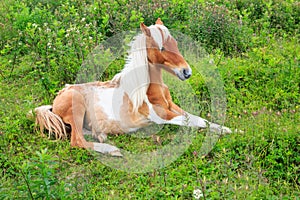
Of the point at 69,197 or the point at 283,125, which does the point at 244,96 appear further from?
the point at 69,197

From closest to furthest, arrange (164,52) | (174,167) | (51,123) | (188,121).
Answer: (174,167) < (164,52) < (188,121) < (51,123)

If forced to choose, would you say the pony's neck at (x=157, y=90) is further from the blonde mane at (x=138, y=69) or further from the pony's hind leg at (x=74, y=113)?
the pony's hind leg at (x=74, y=113)

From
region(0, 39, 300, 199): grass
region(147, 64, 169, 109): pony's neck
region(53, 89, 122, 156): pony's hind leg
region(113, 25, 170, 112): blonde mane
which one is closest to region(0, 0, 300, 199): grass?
region(0, 39, 300, 199): grass

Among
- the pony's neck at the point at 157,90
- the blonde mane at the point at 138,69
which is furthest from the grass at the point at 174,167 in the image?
the blonde mane at the point at 138,69

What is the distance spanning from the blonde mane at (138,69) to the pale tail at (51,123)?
805mm

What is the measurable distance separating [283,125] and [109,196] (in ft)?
6.62

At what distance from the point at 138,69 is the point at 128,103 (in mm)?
409

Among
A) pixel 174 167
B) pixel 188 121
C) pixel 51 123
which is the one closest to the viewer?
pixel 174 167

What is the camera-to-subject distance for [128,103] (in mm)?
5691

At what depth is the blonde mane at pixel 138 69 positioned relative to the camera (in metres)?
5.45

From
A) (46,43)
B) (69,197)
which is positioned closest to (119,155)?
(69,197)

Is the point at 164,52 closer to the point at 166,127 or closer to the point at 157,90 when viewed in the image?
the point at 157,90

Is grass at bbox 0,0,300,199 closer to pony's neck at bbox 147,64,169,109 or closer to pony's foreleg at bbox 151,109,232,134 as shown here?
pony's foreleg at bbox 151,109,232,134

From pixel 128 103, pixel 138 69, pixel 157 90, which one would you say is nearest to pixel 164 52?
pixel 138 69
